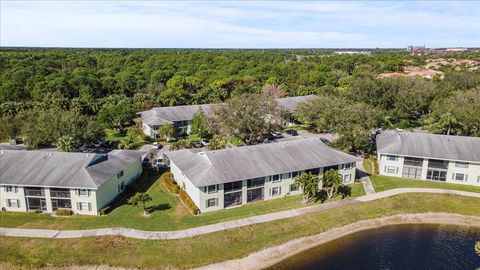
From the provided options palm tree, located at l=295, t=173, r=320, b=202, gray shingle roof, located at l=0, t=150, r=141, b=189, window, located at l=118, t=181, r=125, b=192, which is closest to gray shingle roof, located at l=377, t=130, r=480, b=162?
palm tree, located at l=295, t=173, r=320, b=202

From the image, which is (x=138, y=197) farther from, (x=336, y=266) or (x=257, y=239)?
(x=336, y=266)

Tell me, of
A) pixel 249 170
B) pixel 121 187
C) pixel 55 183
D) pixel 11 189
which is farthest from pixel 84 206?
pixel 249 170

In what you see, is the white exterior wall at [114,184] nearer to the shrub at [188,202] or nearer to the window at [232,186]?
the shrub at [188,202]

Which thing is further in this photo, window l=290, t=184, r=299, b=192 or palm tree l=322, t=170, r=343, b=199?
window l=290, t=184, r=299, b=192

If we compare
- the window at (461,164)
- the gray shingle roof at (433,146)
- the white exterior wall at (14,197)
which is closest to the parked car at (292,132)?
the gray shingle roof at (433,146)

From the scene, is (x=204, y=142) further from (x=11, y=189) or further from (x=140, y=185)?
(x=11, y=189)

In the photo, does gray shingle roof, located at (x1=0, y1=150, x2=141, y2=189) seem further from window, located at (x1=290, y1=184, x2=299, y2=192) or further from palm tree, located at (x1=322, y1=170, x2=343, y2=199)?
palm tree, located at (x1=322, y1=170, x2=343, y2=199)
